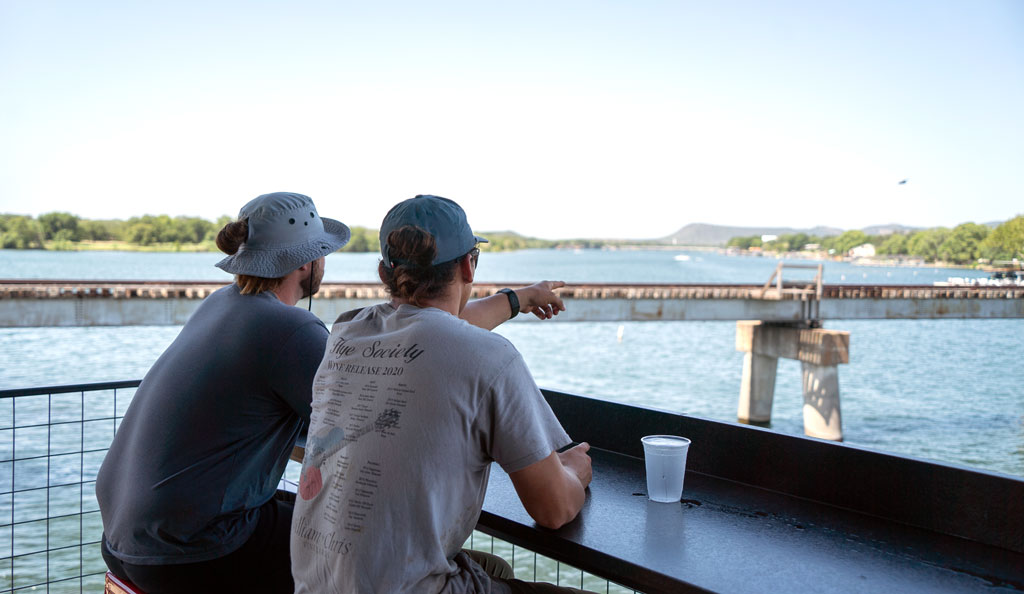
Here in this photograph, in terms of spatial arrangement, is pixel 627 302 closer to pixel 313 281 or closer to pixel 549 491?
pixel 313 281

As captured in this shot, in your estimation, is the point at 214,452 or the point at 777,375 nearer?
the point at 214,452

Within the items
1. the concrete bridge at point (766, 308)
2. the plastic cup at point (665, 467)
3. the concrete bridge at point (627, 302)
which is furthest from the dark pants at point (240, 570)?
the concrete bridge at point (627, 302)

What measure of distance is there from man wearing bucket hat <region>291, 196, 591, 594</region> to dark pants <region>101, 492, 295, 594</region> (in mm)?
492

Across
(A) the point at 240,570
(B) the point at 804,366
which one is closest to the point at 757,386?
(B) the point at 804,366

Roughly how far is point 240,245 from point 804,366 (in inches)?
883

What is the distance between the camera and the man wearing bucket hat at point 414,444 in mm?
1370

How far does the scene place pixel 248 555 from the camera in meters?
1.92

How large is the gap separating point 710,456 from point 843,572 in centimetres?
70

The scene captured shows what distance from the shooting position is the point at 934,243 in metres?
52.8

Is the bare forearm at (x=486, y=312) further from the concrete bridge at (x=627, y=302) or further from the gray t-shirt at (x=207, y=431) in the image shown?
the concrete bridge at (x=627, y=302)

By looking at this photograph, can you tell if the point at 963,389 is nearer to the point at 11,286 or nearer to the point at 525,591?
the point at 11,286

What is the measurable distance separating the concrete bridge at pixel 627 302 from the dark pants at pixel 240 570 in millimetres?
16585

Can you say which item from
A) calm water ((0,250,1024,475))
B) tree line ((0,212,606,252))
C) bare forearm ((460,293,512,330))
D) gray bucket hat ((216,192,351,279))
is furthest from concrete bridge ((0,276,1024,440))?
tree line ((0,212,606,252))

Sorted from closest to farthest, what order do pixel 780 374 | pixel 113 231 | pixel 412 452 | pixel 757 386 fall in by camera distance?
1. pixel 412 452
2. pixel 757 386
3. pixel 780 374
4. pixel 113 231
